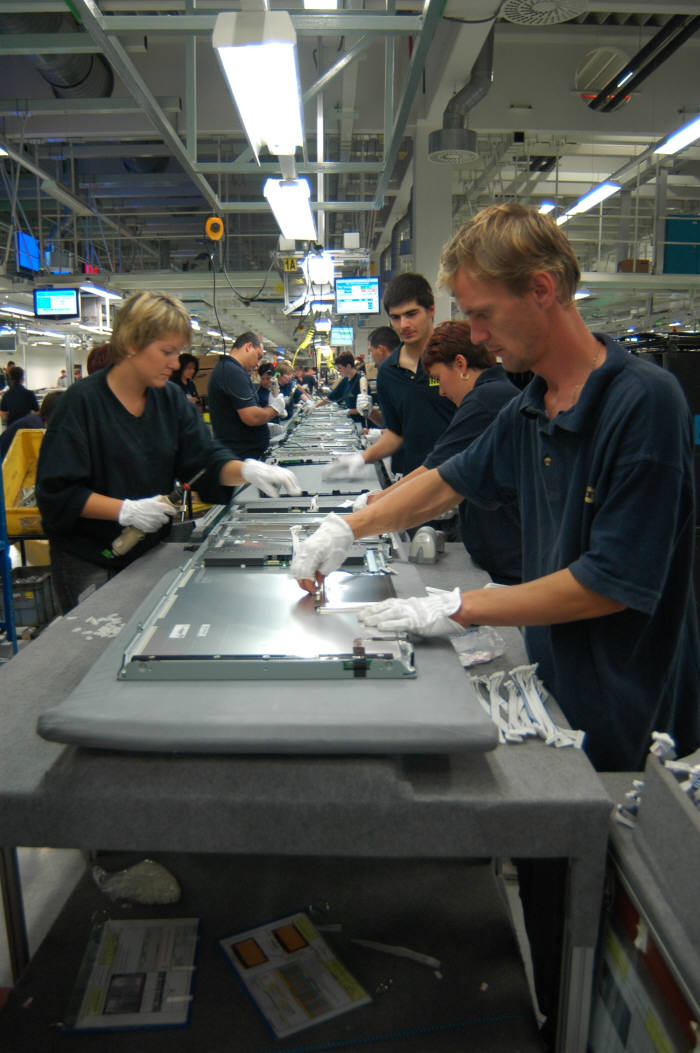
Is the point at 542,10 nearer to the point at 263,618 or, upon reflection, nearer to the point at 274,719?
the point at 263,618

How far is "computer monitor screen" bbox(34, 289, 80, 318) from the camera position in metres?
9.57

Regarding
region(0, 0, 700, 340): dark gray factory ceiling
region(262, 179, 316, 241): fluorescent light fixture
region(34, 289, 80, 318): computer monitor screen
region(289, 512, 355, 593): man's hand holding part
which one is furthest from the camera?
region(34, 289, 80, 318): computer monitor screen

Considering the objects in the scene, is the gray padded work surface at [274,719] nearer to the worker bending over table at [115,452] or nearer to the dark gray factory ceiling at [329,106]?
the worker bending over table at [115,452]

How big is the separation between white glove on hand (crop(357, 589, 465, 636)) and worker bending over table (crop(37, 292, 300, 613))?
0.95 metres

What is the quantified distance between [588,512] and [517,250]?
1.43 ft

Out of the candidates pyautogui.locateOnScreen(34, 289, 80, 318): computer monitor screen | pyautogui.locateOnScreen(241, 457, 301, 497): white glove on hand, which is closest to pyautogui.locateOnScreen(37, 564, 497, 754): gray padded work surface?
pyautogui.locateOnScreen(241, 457, 301, 497): white glove on hand

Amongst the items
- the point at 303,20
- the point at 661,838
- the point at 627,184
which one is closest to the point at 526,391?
the point at 661,838

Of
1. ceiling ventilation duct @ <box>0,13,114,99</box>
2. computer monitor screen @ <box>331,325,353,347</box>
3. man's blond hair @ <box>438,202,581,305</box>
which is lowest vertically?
man's blond hair @ <box>438,202,581,305</box>

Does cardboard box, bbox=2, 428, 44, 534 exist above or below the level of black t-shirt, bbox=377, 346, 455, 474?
below

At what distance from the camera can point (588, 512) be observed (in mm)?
1172

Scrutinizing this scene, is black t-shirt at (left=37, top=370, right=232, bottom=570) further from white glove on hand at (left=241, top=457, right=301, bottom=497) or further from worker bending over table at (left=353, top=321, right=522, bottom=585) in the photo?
worker bending over table at (left=353, top=321, right=522, bottom=585)

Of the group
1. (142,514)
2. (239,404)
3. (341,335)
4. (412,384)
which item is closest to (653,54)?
(412,384)

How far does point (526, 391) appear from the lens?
1.38 metres

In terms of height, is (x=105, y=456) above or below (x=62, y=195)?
below
